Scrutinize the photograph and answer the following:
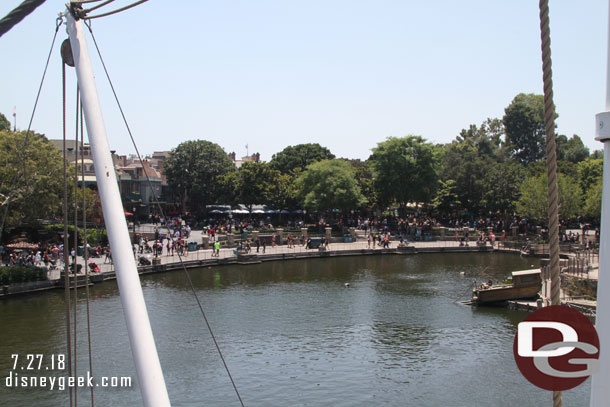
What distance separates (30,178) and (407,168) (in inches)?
1377

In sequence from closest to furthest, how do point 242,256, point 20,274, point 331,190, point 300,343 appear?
point 300,343 < point 20,274 < point 242,256 < point 331,190

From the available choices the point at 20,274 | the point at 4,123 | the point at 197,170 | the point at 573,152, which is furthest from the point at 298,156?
the point at 20,274

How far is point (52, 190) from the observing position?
35.6 meters

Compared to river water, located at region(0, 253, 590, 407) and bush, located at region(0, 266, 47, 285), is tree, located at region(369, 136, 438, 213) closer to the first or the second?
river water, located at region(0, 253, 590, 407)

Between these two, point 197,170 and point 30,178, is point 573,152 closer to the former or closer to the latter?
point 197,170

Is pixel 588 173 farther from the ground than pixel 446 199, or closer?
farther from the ground

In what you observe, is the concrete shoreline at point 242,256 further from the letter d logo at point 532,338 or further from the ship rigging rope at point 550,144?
the ship rigging rope at point 550,144

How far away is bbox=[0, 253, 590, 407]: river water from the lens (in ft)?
56.3

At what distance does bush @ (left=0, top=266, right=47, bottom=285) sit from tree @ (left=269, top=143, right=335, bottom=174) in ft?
146

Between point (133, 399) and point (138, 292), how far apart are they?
558 inches

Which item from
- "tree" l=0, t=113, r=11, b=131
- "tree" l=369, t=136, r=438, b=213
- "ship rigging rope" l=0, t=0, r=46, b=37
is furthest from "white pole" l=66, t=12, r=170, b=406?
"tree" l=0, t=113, r=11, b=131

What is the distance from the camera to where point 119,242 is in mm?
4234

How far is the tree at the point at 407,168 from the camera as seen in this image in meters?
56.3

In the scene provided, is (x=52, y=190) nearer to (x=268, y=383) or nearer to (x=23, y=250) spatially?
(x=23, y=250)
